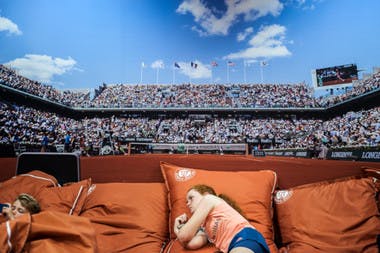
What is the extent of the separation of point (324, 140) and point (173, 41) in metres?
2.24

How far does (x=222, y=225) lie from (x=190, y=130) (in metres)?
2.62

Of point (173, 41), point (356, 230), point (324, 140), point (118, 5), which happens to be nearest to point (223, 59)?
point (173, 41)

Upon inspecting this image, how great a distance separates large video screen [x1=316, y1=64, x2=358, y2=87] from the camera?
2.27 meters

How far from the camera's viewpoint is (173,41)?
263 centimetres

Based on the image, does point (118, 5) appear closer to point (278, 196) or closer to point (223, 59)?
point (223, 59)

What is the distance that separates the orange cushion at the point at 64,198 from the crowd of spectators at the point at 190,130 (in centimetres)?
141

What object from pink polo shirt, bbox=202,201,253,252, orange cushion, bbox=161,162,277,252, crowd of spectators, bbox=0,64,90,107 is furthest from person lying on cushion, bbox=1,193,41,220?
crowd of spectators, bbox=0,64,90,107

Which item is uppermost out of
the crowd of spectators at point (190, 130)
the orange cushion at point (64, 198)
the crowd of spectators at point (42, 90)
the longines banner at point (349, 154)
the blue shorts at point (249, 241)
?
the crowd of spectators at point (42, 90)

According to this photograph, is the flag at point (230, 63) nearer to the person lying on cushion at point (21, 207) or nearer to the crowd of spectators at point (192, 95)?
the crowd of spectators at point (192, 95)

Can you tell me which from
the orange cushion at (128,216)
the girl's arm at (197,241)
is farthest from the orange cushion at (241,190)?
the girl's arm at (197,241)

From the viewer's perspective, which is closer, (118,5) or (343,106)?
(118,5)

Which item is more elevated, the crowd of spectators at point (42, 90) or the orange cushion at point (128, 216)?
the crowd of spectators at point (42, 90)

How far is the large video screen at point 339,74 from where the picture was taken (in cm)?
227

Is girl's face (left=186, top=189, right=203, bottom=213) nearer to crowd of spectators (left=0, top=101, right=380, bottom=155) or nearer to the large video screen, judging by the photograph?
crowd of spectators (left=0, top=101, right=380, bottom=155)
